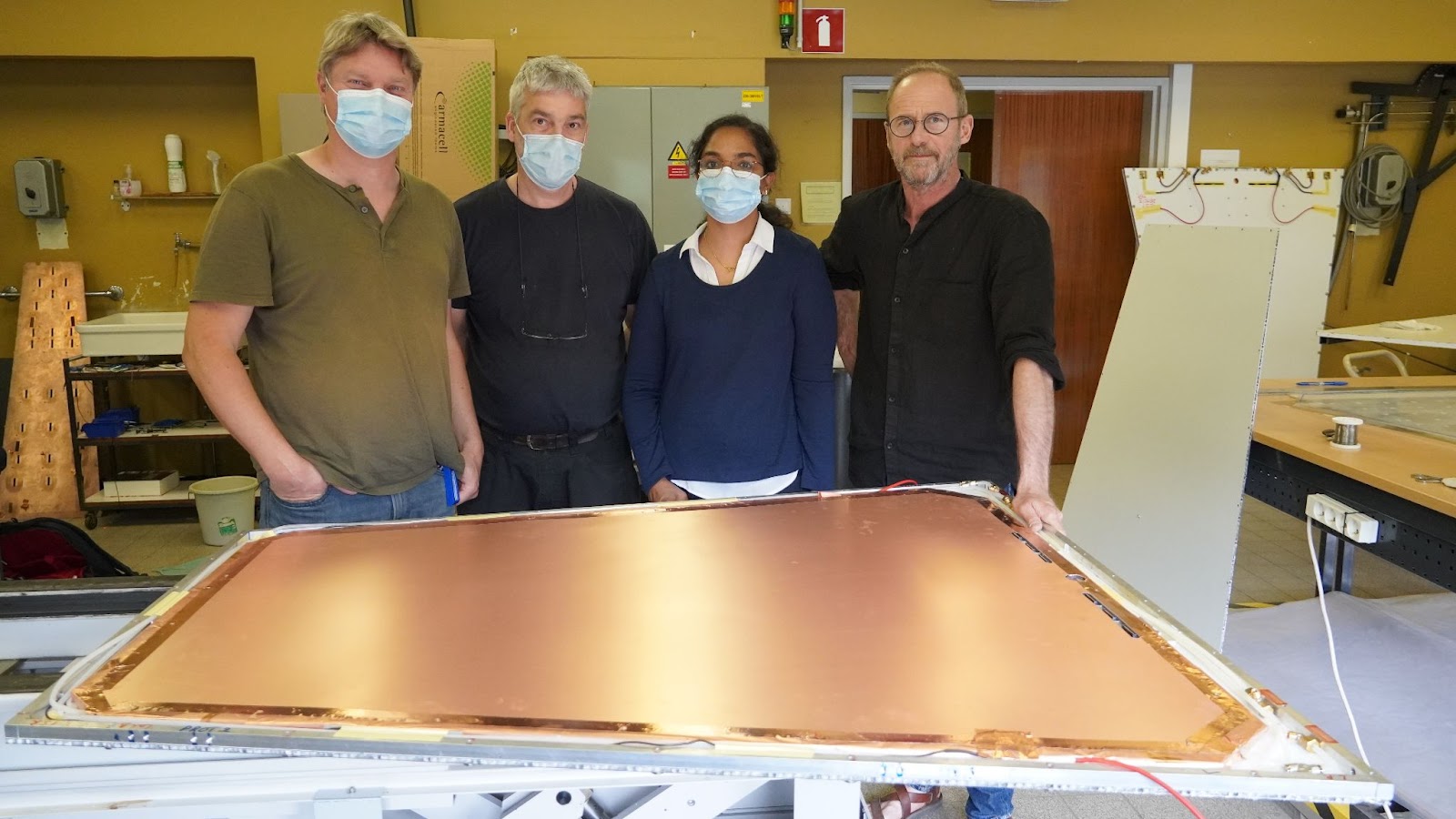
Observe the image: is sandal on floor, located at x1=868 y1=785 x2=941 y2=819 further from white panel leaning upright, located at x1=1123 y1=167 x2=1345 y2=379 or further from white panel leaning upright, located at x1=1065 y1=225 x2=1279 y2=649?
white panel leaning upright, located at x1=1123 y1=167 x2=1345 y2=379

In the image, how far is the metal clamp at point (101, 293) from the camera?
4316 millimetres

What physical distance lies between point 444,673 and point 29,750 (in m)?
0.52

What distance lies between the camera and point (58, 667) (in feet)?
4.70

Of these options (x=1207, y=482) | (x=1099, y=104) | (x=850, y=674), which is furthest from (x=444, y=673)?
(x=1099, y=104)

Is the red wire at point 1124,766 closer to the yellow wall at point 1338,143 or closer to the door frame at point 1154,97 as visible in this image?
the door frame at point 1154,97

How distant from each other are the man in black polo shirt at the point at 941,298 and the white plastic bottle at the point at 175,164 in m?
3.62

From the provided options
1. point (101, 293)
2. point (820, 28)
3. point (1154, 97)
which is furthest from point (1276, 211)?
point (101, 293)

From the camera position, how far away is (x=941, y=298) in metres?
1.88

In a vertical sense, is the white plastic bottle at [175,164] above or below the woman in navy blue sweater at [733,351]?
above

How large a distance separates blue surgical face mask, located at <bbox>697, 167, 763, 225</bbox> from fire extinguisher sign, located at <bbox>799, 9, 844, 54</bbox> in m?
2.47

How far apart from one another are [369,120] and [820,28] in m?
2.89

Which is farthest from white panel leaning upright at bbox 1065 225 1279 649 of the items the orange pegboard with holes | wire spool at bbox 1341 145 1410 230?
the orange pegboard with holes

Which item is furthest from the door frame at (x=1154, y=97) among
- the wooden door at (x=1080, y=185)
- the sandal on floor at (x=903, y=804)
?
the sandal on floor at (x=903, y=804)

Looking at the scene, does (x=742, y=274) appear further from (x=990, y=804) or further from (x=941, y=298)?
(x=990, y=804)
